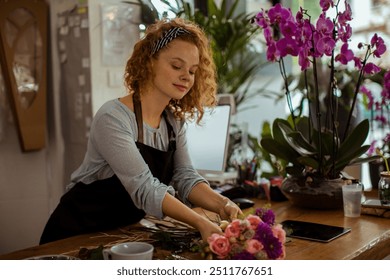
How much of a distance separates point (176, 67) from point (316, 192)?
68cm

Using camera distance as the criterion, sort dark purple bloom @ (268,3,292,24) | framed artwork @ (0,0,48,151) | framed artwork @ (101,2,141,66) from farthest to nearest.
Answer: framed artwork @ (101,2,141,66)
framed artwork @ (0,0,48,151)
dark purple bloom @ (268,3,292,24)

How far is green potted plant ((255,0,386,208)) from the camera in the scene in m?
1.59

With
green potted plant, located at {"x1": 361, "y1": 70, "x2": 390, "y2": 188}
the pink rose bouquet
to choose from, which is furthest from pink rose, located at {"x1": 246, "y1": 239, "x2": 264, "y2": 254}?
green potted plant, located at {"x1": 361, "y1": 70, "x2": 390, "y2": 188}

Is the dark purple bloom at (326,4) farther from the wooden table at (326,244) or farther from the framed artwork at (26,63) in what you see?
the framed artwork at (26,63)

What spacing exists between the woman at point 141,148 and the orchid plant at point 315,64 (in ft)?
0.95

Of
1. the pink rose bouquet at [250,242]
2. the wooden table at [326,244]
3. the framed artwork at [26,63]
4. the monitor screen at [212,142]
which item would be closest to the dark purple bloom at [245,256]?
the pink rose bouquet at [250,242]

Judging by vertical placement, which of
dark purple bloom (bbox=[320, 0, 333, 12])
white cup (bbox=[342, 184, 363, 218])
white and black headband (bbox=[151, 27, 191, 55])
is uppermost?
dark purple bloom (bbox=[320, 0, 333, 12])

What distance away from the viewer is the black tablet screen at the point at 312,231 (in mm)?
1336

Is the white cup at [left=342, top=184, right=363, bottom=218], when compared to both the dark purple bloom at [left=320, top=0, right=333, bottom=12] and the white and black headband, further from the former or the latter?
the white and black headband

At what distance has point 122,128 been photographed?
4.73ft

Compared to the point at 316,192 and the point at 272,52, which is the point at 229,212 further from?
the point at 272,52

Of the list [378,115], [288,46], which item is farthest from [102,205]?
[378,115]

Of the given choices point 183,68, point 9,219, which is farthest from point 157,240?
point 9,219

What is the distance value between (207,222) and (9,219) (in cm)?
204
